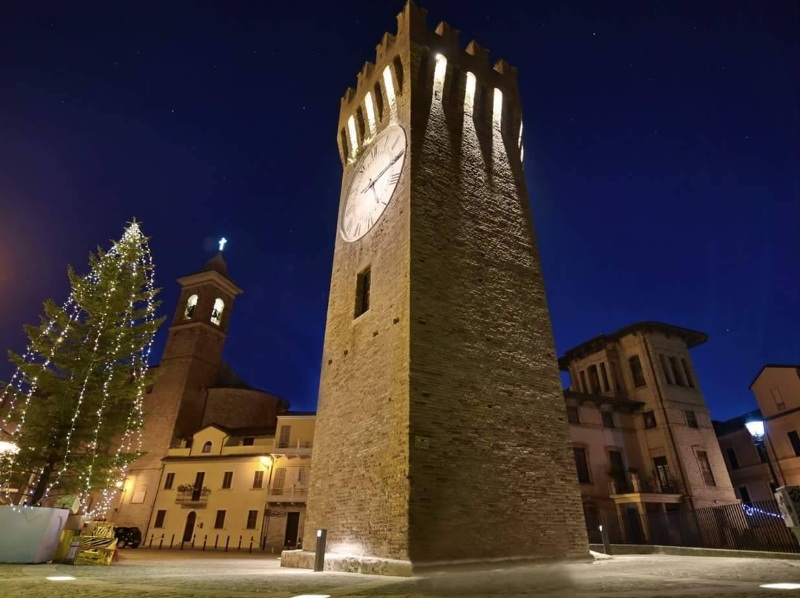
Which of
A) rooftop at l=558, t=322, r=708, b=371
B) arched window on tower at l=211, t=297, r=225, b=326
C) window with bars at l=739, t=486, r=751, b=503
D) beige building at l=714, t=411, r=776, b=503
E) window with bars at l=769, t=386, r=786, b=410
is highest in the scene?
arched window on tower at l=211, t=297, r=225, b=326

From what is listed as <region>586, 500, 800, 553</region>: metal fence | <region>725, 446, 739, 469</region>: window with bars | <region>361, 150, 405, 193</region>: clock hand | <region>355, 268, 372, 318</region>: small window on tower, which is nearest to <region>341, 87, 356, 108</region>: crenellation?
→ <region>361, 150, 405, 193</region>: clock hand

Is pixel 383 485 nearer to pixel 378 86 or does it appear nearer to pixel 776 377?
pixel 378 86

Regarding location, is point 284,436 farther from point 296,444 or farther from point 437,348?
point 437,348

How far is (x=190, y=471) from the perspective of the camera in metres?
30.1

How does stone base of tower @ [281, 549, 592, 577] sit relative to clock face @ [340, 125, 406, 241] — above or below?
below

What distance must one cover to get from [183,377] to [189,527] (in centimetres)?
1087

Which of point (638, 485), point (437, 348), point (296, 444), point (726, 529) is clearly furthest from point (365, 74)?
point (638, 485)

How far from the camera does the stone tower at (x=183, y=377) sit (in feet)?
101

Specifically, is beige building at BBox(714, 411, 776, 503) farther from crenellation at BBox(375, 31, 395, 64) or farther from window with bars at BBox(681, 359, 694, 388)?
crenellation at BBox(375, 31, 395, 64)

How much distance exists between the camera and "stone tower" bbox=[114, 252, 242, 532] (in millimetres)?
30688

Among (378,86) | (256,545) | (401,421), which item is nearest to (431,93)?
(378,86)

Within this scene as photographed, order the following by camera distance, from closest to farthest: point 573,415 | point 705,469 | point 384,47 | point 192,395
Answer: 1. point 384,47
2. point 705,469
3. point 573,415
4. point 192,395

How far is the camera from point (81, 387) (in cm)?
1352

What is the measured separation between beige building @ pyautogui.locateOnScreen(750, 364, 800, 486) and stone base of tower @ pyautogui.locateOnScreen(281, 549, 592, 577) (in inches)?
994
